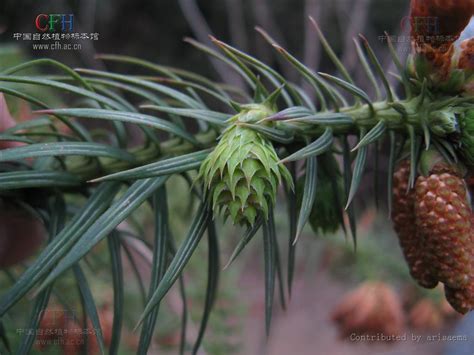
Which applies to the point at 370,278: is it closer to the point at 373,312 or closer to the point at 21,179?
the point at 373,312

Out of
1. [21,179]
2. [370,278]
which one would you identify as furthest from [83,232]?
[370,278]

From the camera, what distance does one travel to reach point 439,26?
322mm

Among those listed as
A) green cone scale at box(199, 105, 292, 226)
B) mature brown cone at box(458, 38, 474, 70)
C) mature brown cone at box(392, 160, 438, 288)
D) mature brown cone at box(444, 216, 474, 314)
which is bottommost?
mature brown cone at box(444, 216, 474, 314)

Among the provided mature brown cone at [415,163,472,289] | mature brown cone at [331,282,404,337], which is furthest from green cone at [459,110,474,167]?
mature brown cone at [331,282,404,337]

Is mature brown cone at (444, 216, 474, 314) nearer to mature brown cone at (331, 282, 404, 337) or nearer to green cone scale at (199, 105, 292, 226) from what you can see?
green cone scale at (199, 105, 292, 226)

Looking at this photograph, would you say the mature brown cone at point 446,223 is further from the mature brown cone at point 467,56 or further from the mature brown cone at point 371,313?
the mature brown cone at point 371,313

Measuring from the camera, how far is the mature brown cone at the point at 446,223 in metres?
0.31

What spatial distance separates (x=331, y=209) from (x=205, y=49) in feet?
0.51

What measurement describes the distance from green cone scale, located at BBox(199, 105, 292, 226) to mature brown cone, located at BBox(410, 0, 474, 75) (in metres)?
0.12

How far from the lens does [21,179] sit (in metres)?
0.32

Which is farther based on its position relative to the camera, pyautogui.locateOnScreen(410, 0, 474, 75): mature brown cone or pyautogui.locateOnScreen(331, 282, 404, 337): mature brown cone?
pyautogui.locateOnScreen(331, 282, 404, 337): mature brown cone

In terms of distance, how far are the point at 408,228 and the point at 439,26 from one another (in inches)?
5.2

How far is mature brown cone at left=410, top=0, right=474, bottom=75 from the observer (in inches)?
12.3

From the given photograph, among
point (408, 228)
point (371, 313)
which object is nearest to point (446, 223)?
point (408, 228)
